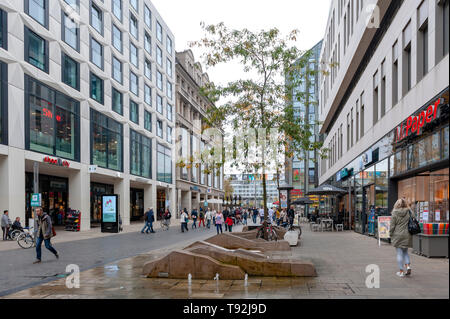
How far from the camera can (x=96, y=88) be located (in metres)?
31.1

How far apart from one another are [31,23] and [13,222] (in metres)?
11.1

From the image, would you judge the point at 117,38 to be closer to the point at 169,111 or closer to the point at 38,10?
the point at 38,10

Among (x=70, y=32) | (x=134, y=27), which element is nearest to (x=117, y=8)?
(x=134, y=27)

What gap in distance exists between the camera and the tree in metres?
11.5

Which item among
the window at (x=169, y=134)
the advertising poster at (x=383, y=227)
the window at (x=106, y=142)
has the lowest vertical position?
the advertising poster at (x=383, y=227)

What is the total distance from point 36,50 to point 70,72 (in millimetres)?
4131

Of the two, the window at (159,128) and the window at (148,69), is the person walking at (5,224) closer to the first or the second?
the window at (148,69)

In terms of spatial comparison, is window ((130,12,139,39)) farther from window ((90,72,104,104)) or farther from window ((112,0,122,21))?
window ((90,72,104,104))

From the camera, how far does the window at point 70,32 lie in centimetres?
2658

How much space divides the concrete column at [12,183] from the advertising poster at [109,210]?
5.30 meters

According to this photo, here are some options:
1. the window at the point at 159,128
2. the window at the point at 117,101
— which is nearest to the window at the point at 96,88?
the window at the point at 117,101
